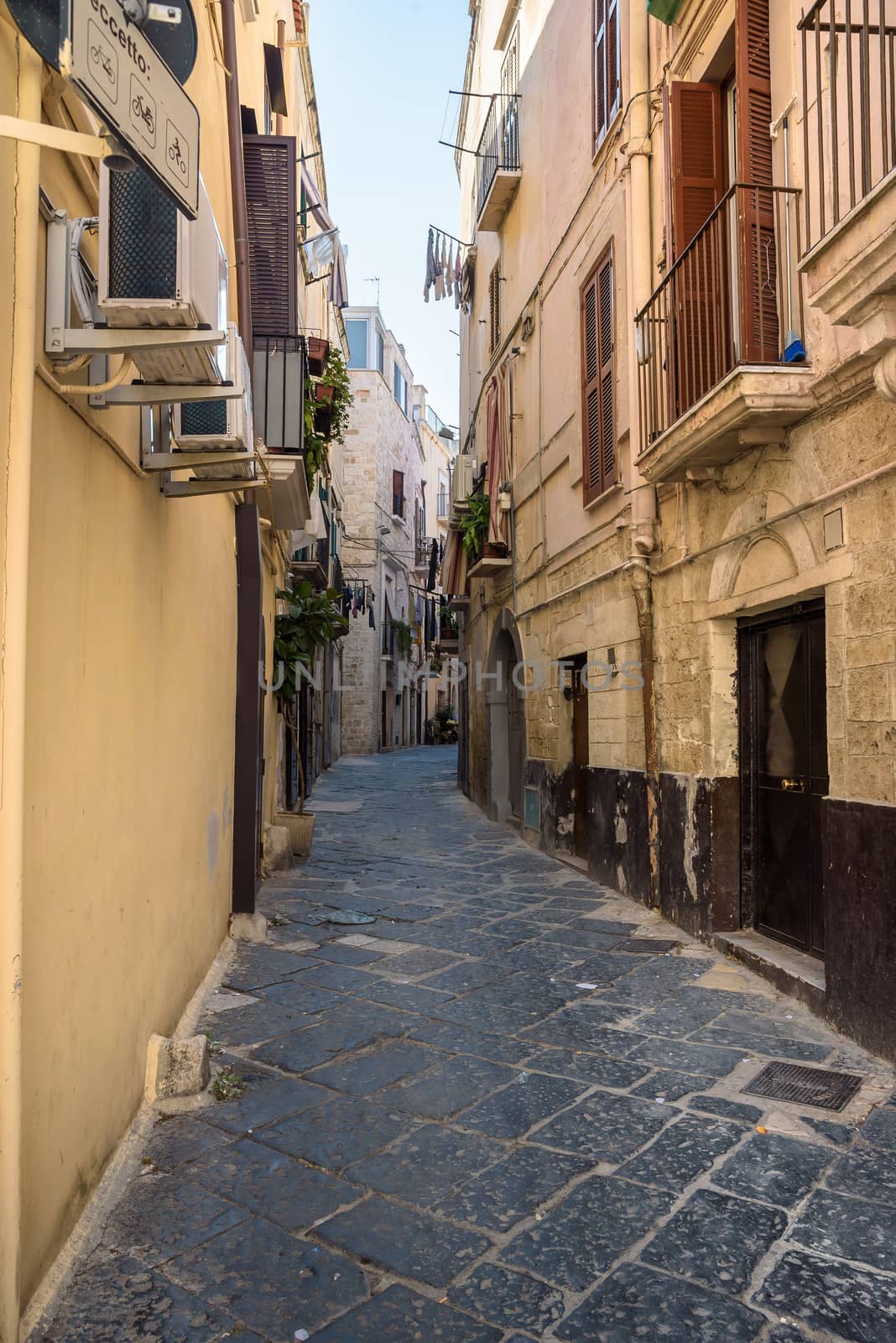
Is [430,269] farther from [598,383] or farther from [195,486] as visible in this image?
[195,486]

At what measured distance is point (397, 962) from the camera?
5.66 meters

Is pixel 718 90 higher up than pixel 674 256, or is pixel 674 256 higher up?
pixel 718 90

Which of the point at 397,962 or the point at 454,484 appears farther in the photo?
the point at 454,484

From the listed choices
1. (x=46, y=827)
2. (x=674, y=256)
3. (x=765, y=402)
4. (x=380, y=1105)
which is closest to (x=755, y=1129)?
(x=380, y=1105)

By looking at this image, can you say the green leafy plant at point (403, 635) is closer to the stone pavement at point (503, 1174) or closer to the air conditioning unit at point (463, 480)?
the air conditioning unit at point (463, 480)

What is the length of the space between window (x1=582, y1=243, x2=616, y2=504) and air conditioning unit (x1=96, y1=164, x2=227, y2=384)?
6.11 metres

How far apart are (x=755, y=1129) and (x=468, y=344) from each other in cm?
1618

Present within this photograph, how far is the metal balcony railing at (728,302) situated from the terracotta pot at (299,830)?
15.8ft

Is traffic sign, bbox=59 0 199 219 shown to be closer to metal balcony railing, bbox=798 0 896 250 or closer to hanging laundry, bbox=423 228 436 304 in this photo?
metal balcony railing, bbox=798 0 896 250

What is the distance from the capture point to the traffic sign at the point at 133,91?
5.62ft

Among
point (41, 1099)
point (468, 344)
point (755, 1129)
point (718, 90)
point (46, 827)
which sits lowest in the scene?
point (755, 1129)

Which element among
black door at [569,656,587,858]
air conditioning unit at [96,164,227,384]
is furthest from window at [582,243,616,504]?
air conditioning unit at [96,164,227,384]

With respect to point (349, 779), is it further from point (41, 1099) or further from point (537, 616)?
point (41, 1099)

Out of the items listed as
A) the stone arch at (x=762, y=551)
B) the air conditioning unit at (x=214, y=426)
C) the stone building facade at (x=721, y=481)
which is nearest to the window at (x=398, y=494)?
the stone building facade at (x=721, y=481)
